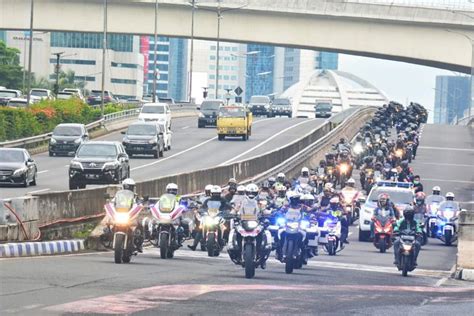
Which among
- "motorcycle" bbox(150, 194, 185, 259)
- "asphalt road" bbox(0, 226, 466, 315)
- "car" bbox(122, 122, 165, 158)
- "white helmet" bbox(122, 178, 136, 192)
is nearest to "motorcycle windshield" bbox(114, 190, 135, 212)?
"white helmet" bbox(122, 178, 136, 192)

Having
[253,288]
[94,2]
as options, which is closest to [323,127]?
[94,2]

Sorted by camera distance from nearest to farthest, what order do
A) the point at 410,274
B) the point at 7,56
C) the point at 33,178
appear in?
the point at 410,274
the point at 33,178
the point at 7,56

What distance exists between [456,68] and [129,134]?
1757 inches

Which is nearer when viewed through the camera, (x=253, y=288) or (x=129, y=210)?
(x=253, y=288)

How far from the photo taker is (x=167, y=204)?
88.9ft

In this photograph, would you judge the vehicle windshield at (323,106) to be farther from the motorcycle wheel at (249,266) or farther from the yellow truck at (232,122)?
the motorcycle wheel at (249,266)

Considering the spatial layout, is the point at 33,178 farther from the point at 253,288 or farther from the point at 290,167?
the point at 253,288

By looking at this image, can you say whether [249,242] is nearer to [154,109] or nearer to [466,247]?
[466,247]

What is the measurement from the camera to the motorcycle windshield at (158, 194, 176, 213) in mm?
27047

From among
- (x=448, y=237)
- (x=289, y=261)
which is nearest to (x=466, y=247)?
Result: (x=289, y=261)

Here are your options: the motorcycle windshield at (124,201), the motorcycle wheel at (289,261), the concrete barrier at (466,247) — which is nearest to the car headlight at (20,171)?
the motorcycle windshield at (124,201)

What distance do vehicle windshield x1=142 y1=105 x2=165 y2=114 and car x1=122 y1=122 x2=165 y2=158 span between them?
11.7 metres

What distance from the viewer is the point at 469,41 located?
10081cm

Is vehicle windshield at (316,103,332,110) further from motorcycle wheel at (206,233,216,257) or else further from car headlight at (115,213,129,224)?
car headlight at (115,213,129,224)
